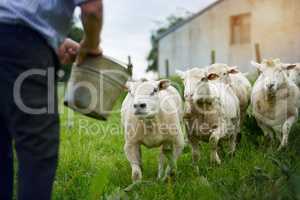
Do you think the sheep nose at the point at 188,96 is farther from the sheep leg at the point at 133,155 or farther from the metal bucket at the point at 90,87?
the metal bucket at the point at 90,87

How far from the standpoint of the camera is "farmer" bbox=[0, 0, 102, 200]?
10.1ft

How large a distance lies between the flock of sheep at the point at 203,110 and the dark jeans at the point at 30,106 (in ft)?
9.79

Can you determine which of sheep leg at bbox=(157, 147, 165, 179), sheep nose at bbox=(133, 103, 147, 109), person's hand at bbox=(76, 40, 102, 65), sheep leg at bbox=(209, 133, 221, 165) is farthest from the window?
person's hand at bbox=(76, 40, 102, 65)

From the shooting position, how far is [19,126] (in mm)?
3086

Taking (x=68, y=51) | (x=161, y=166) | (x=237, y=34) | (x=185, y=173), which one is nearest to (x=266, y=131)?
(x=185, y=173)

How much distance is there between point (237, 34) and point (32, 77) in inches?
1221

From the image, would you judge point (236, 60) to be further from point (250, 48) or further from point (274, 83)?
point (274, 83)

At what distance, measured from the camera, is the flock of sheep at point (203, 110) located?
6.66m

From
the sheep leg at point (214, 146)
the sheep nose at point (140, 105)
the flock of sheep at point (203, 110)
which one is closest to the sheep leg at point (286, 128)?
the flock of sheep at point (203, 110)

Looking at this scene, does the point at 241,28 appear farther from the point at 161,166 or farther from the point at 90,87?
the point at 90,87

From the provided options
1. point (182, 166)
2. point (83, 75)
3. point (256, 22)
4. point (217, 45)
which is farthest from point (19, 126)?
point (217, 45)

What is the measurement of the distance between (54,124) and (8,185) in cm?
66

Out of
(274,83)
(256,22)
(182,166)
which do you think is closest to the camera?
(182,166)

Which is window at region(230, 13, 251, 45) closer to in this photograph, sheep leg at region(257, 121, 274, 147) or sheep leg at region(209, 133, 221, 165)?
sheep leg at region(257, 121, 274, 147)
